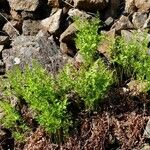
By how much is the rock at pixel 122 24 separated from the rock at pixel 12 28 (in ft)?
5.87

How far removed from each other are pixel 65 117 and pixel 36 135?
0.56m

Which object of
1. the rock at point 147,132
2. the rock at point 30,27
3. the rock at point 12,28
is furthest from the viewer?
the rock at point 12,28

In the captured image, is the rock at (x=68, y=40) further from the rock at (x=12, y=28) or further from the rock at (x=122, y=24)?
the rock at (x=12, y=28)

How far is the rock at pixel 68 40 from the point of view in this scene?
9.51m

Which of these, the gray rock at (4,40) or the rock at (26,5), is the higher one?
the rock at (26,5)

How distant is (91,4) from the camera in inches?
389

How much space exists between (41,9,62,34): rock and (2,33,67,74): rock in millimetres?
171

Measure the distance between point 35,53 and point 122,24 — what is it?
157 centimetres

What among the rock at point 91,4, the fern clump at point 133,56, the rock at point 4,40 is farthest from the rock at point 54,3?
the fern clump at point 133,56

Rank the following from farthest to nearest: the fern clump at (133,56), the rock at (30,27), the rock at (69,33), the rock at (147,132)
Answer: the rock at (30,27) < the rock at (69,33) < the fern clump at (133,56) < the rock at (147,132)

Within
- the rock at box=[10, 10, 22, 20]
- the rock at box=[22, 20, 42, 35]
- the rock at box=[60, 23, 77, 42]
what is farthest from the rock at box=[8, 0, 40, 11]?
the rock at box=[60, 23, 77, 42]

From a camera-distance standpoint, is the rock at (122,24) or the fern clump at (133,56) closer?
the fern clump at (133,56)

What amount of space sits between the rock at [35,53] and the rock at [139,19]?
54.3 inches

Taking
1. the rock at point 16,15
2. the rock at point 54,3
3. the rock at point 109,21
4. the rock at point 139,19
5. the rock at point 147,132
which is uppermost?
the rock at point 139,19
